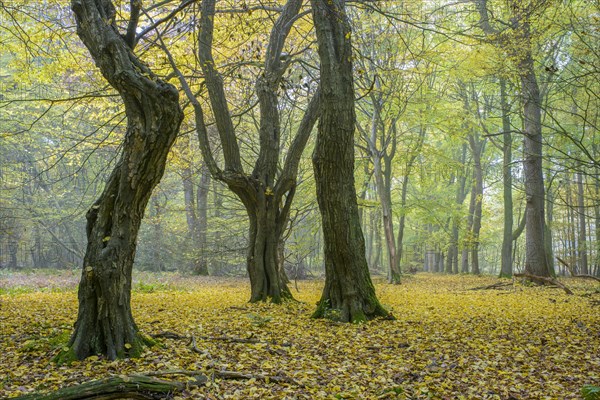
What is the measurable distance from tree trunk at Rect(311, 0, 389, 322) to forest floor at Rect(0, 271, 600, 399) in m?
0.50

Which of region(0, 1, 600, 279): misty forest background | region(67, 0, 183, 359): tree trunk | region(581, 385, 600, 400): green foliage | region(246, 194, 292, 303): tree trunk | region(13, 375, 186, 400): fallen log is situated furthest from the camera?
region(246, 194, 292, 303): tree trunk

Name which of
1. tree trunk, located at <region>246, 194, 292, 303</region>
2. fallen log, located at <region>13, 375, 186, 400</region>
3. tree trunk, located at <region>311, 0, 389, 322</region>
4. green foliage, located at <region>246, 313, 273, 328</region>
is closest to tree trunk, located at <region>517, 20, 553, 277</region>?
tree trunk, located at <region>246, 194, 292, 303</region>

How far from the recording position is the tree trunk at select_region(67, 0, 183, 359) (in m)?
4.19

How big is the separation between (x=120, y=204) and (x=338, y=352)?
277cm

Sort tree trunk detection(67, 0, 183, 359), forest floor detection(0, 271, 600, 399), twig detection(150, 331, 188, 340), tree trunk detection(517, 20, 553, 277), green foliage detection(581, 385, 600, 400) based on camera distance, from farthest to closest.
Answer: tree trunk detection(517, 20, 553, 277)
twig detection(150, 331, 188, 340)
tree trunk detection(67, 0, 183, 359)
forest floor detection(0, 271, 600, 399)
green foliage detection(581, 385, 600, 400)

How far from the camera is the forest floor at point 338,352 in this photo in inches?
144

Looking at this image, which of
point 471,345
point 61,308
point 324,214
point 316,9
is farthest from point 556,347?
point 61,308

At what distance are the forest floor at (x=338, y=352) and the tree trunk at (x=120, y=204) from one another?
0.92 feet

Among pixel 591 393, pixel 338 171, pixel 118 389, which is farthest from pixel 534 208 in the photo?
pixel 118 389

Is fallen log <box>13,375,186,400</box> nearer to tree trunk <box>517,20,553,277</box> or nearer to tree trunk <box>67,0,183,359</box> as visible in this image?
tree trunk <box>67,0,183,359</box>

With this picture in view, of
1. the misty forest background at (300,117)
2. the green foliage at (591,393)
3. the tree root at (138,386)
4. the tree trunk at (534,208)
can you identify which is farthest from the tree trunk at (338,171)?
the tree trunk at (534,208)

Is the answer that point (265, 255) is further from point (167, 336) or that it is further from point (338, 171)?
point (167, 336)

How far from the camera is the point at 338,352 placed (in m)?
4.87

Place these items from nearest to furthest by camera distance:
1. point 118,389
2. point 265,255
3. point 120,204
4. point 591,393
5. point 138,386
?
1. point 118,389
2. point 138,386
3. point 591,393
4. point 120,204
5. point 265,255
